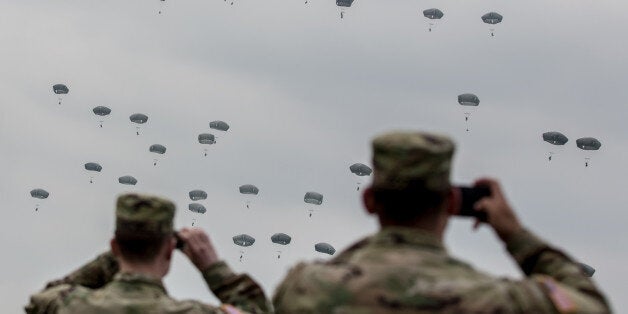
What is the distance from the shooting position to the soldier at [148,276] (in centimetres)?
1306

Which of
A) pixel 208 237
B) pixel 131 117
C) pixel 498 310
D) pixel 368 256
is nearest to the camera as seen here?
pixel 498 310

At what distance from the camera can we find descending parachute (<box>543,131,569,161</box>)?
515ft

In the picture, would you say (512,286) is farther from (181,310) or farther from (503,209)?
(181,310)

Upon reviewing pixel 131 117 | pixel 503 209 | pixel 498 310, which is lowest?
pixel 498 310

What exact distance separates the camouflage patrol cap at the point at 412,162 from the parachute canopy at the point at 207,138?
149 m

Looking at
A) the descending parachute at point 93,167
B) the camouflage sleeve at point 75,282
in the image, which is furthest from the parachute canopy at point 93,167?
the camouflage sleeve at point 75,282

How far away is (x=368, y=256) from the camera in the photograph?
34.4 feet

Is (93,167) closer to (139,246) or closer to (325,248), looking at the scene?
(325,248)

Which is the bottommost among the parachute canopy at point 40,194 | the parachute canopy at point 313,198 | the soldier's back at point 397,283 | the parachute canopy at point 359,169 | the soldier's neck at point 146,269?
the soldier's back at point 397,283

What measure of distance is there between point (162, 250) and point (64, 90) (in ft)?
519

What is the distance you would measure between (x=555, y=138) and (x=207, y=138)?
121ft

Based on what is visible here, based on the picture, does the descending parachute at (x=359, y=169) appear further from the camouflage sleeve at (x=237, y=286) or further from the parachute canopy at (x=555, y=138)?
the camouflage sleeve at (x=237, y=286)

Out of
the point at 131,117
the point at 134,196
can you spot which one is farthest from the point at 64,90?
the point at 134,196

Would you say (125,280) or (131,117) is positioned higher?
(131,117)
